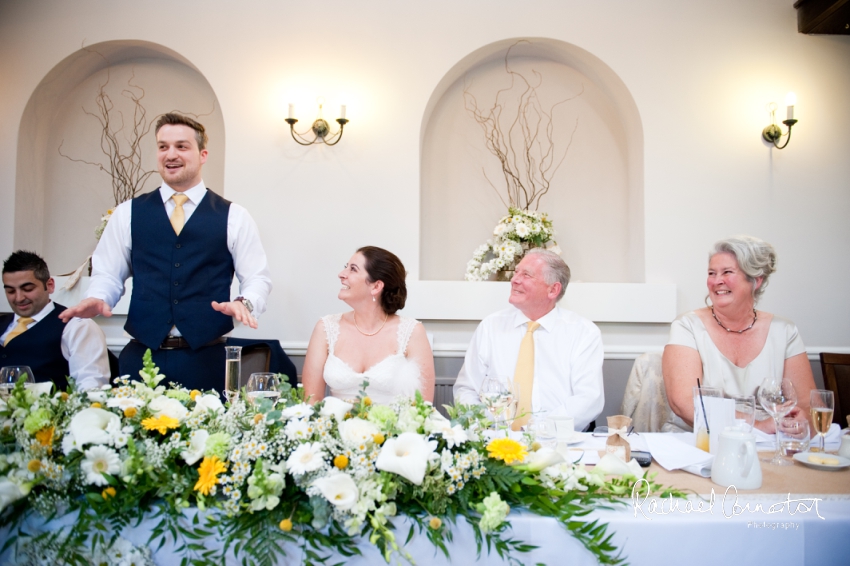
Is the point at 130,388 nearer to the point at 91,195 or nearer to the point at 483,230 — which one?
the point at 483,230

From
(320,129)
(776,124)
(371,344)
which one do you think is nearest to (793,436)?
(371,344)

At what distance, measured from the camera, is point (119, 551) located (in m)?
1.01

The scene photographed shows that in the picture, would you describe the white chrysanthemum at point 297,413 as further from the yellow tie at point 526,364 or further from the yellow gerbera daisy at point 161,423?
the yellow tie at point 526,364

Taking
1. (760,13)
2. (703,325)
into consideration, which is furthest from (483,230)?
(760,13)

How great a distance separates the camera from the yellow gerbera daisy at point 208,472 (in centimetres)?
101

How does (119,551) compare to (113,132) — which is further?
(113,132)

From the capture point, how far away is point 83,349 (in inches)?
106

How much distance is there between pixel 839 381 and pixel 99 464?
311cm

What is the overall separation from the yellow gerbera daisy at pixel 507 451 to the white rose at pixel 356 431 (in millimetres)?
221

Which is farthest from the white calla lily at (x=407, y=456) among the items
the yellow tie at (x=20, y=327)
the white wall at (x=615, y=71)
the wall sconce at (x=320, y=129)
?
the wall sconce at (x=320, y=129)

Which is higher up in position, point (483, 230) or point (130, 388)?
point (483, 230)

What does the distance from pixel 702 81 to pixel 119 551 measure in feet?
11.9

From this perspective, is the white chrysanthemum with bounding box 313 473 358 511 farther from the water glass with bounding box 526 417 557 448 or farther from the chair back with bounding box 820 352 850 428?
the chair back with bounding box 820 352 850 428

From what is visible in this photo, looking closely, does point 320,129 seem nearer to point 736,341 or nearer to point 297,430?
point 736,341
